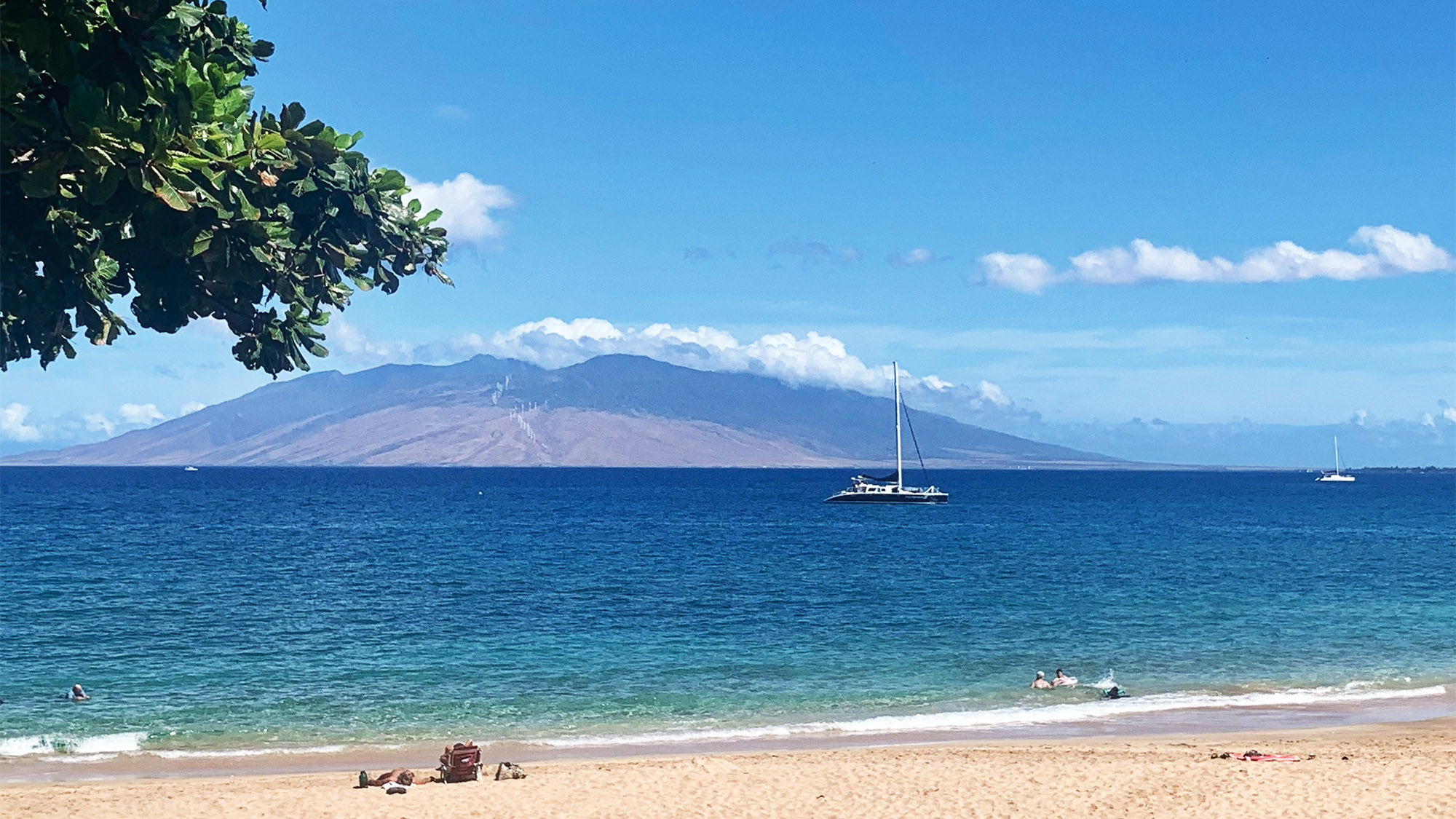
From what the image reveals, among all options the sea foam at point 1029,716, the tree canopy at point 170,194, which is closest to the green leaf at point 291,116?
the tree canopy at point 170,194

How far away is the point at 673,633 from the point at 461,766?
2235 cm

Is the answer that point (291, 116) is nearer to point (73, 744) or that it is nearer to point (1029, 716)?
point (73, 744)

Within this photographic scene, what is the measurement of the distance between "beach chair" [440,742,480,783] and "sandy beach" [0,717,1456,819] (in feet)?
1.03

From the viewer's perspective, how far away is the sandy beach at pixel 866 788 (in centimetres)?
1986

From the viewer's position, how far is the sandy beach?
19.9 m

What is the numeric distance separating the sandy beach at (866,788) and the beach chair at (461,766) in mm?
312

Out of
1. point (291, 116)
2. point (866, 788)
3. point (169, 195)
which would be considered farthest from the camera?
point (866, 788)

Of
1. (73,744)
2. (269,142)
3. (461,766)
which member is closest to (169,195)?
(269,142)

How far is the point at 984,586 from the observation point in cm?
6112

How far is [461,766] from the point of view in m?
22.3

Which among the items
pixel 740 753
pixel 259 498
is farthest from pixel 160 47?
pixel 259 498

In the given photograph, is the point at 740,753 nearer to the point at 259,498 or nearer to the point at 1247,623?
the point at 1247,623

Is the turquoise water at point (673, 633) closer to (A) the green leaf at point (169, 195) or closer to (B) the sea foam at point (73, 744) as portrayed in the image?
(B) the sea foam at point (73, 744)

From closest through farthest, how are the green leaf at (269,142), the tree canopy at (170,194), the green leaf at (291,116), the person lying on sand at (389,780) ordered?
1. the tree canopy at (170,194)
2. the green leaf at (269,142)
3. the green leaf at (291,116)
4. the person lying on sand at (389,780)
